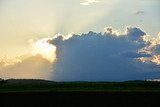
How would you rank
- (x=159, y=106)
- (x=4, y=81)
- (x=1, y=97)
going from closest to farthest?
(x=159, y=106), (x=1, y=97), (x=4, y=81)

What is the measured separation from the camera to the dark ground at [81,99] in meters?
46.7

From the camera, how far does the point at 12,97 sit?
163ft

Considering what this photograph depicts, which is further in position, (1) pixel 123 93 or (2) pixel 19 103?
(1) pixel 123 93

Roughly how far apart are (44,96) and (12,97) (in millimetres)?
3846

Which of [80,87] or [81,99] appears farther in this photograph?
[80,87]

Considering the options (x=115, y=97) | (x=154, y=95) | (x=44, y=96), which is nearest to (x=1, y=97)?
(x=44, y=96)

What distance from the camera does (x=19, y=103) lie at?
1875 inches

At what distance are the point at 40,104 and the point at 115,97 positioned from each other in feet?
29.9

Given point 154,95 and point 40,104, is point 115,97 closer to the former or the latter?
point 154,95

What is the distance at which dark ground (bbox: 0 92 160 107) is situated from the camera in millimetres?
46688

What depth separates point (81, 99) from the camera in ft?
160

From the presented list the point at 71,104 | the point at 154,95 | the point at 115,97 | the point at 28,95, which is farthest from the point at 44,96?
the point at 154,95

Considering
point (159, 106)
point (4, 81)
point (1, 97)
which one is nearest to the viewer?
point (159, 106)

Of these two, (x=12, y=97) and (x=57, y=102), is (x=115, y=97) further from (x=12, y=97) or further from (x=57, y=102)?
(x=12, y=97)
